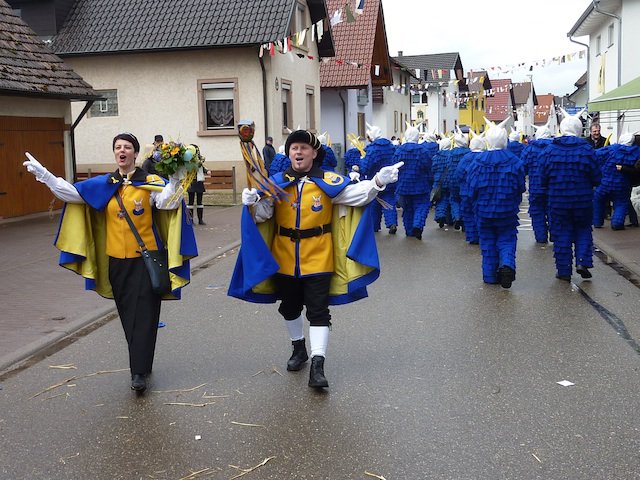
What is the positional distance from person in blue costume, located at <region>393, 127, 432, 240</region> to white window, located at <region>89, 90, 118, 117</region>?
551 inches

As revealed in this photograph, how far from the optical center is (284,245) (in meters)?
5.72

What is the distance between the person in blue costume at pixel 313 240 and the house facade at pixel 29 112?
1181cm

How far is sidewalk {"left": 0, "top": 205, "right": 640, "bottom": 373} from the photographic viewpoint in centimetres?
744

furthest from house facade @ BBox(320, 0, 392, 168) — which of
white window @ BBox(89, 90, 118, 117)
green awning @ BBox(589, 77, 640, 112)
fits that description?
green awning @ BBox(589, 77, 640, 112)

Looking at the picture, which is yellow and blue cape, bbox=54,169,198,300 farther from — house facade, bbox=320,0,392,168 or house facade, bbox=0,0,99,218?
house facade, bbox=320,0,392,168

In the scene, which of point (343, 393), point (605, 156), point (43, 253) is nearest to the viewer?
point (343, 393)

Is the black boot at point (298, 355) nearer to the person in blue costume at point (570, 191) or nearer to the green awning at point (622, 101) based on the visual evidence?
the person in blue costume at point (570, 191)

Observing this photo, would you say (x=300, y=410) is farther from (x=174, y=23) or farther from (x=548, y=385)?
(x=174, y=23)

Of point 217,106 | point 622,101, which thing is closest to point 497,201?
point 622,101

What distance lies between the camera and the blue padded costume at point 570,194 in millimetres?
9320

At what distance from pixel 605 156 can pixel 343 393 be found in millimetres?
10947

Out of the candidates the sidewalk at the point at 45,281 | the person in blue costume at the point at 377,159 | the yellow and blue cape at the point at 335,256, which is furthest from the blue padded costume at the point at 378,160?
the yellow and blue cape at the point at 335,256

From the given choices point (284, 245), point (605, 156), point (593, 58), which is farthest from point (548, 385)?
Result: point (593, 58)

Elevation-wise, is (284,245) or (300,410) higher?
(284,245)
